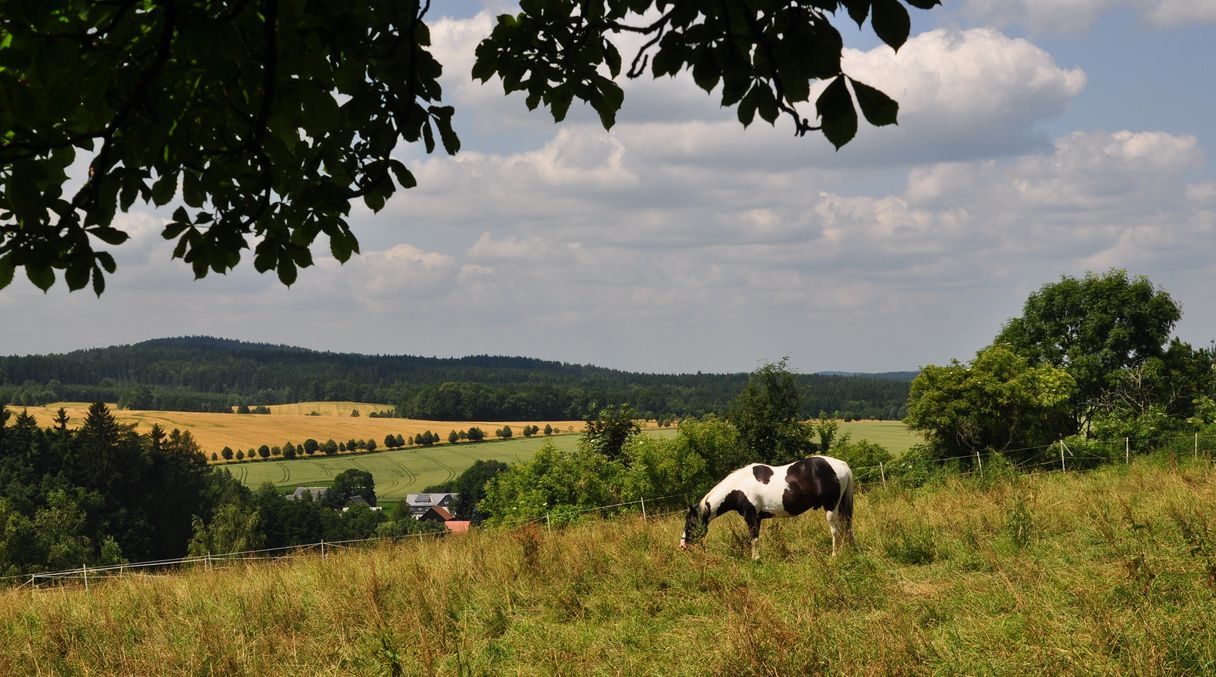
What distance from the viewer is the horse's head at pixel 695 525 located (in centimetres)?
1182

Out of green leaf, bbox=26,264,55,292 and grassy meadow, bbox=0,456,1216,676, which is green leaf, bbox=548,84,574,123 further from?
grassy meadow, bbox=0,456,1216,676

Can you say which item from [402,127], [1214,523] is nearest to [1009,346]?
[1214,523]

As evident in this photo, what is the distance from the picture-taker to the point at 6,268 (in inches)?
131

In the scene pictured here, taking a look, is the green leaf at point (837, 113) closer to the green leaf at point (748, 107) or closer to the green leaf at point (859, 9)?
the green leaf at point (859, 9)

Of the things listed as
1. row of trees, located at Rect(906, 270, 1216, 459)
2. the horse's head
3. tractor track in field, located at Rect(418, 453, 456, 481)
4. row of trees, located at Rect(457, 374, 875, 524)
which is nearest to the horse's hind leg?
Answer: the horse's head

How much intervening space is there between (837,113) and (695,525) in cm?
1074

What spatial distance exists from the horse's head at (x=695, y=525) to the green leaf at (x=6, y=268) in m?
9.02

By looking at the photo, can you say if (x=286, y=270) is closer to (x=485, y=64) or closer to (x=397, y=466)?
(x=485, y=64)

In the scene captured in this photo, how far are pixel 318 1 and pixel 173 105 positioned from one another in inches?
25.9

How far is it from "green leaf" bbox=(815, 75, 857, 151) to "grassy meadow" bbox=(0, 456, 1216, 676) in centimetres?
394

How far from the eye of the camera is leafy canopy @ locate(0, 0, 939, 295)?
2.62 m

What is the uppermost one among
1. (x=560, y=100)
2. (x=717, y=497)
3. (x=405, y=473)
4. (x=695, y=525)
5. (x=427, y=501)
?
(x=560, y=100)

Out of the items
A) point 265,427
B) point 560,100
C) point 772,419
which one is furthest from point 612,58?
point 265,427

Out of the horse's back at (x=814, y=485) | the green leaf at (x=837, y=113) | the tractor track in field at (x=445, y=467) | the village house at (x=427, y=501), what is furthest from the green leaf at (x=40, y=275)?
the tractor track in field at (x=445, y=467)
